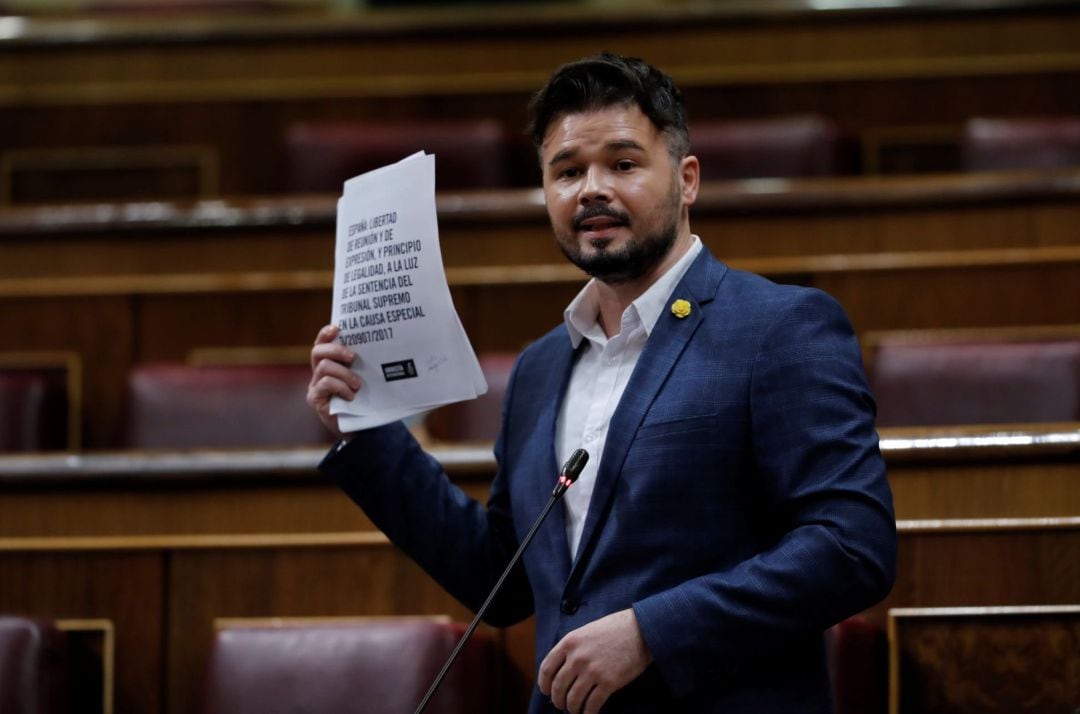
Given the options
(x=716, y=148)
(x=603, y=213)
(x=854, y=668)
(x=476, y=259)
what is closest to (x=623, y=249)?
(x=603, y=213)

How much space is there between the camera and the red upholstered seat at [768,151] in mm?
1130

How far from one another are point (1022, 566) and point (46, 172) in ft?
3.35

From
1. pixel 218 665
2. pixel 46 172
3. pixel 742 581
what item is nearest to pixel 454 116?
pixel 46 172

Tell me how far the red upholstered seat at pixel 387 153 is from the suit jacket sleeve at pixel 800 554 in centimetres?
76

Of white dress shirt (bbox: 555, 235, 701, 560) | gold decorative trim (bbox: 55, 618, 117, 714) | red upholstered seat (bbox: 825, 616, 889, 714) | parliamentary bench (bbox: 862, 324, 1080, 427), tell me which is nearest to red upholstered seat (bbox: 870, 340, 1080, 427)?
parliamentary bench (bbox: 862, 324, 1080, 427)

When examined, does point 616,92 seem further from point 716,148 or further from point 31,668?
point 716,148

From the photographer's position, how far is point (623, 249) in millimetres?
480

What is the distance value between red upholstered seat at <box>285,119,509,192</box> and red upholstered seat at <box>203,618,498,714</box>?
62 centimetres

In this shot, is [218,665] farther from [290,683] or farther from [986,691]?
[986,691]

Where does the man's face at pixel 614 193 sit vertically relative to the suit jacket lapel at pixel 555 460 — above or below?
above

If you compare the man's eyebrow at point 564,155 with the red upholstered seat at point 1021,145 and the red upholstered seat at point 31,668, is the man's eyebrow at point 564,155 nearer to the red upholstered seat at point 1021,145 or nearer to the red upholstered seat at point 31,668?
the red upholstered seat at point 31,668

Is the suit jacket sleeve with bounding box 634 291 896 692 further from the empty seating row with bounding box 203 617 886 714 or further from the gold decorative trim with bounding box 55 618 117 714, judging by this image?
the gold decorative trim with bounding box 55 618 117 714

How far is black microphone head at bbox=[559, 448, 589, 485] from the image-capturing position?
440mm

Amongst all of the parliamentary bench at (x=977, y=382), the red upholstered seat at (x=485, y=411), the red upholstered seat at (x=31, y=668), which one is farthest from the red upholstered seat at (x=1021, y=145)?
the red upholstered seat at (x=31, y=668)
